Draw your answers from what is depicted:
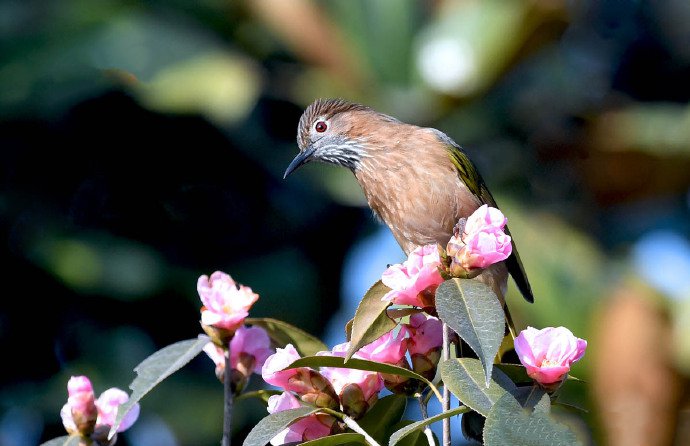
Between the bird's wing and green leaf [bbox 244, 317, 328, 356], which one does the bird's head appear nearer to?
the bird's wing

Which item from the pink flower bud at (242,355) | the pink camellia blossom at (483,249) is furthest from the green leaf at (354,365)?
the pink flower bud at (242,355)

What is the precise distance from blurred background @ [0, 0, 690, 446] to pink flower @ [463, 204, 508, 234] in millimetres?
4148

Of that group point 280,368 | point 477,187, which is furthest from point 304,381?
point 477,187

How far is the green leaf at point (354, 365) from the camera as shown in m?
2.02

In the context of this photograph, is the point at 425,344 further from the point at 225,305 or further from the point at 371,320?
the point at 225,305

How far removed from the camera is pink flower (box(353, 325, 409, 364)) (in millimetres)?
2160

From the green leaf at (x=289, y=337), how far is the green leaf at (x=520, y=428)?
732 mm

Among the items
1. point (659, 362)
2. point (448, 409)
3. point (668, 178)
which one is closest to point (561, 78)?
point (668, 178)

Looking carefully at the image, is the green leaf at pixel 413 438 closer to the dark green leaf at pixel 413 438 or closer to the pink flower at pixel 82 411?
the dark green leaf at pixel 413 438

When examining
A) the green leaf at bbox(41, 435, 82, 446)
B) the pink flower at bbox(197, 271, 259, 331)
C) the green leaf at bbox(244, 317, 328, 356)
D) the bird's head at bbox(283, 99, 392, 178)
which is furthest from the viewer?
the bird's head at bbox(283, 99, 392, 178)

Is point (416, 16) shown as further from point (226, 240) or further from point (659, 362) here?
point (659, 362)

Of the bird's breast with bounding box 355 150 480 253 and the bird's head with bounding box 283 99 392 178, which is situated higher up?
the bird's head with bounding box 283 99 392 178

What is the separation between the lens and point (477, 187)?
4066 millimetres

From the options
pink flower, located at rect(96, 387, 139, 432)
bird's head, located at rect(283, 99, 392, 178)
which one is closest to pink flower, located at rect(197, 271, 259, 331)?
pink flower, located at rect(96, 387, 139, 432)
